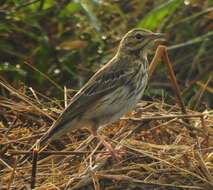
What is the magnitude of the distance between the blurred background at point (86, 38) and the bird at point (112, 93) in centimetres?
187

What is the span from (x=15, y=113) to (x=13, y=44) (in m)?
3.07

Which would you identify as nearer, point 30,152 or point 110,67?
point 30,152

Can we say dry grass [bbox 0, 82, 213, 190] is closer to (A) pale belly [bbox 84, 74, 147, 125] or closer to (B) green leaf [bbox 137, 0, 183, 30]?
(A) pale belly [bbox 84, 74, 147, 125]

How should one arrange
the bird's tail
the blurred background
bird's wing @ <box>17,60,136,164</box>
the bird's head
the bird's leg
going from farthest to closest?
the blurred background → the bird's head → bird's wing @ <box>17,60,136,164</box> → the bird's tail → the bird's leg

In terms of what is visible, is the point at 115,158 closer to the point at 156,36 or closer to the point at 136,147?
the point at 136,147

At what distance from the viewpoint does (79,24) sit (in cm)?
1127

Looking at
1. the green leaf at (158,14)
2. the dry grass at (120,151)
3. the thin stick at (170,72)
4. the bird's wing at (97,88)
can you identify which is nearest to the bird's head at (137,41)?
the bird's wing at (97,88)

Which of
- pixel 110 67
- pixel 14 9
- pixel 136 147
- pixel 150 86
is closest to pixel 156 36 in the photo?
pixel 110 67

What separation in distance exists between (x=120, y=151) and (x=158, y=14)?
3.88 metres

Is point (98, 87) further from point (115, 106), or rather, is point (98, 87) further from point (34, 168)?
point (34, 168)

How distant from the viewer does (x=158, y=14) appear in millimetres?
10883

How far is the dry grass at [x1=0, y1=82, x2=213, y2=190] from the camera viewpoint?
7.06 metres

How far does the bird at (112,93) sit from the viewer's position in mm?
7746

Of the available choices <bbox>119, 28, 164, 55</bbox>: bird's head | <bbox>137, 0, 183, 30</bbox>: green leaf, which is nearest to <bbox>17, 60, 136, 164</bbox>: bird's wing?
<bbox>119, 28, 164, 55</bbox>: bird's head
